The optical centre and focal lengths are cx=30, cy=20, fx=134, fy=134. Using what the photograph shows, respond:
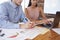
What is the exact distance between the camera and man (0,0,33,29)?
1618 mm

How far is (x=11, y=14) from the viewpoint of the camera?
1.85m

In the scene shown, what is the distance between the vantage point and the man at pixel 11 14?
162cm

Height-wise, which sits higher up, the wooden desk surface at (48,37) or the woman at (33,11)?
the woman at (33,11)

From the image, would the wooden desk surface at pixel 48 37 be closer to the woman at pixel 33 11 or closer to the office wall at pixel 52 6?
the woman at pixel 33 11

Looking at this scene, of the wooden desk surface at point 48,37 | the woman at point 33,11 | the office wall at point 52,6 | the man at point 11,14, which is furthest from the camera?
the office wall at point 52,6

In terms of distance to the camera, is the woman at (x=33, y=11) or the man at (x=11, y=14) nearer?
the man at (x=11, y=14)

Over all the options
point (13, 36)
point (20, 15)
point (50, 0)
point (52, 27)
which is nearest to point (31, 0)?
point (20, 15)

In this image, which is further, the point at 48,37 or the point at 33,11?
the point at 33,11

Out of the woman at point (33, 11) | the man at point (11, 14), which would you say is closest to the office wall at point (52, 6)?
the woman at point (33, 11)

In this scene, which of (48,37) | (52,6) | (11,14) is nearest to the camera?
(48,37)

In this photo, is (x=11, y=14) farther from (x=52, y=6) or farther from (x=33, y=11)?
(x=52, y=6)

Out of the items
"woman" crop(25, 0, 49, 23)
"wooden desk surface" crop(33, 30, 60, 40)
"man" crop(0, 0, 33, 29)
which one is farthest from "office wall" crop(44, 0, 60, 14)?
"wooden desk surface" crop(33, 30, 60, 40)

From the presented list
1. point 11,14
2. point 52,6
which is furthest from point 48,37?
point 52,6

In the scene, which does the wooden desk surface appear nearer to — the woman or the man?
the man
